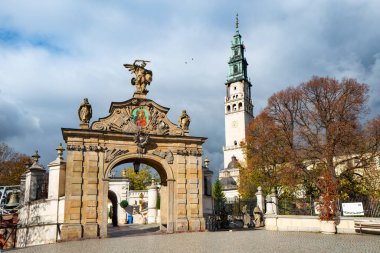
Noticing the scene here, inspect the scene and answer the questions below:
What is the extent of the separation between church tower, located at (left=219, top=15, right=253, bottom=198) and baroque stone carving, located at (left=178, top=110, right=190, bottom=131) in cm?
6228

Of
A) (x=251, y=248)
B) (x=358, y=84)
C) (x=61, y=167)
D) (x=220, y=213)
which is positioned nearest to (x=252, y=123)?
(x=358, y=84)

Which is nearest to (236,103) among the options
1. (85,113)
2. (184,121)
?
(184,121)

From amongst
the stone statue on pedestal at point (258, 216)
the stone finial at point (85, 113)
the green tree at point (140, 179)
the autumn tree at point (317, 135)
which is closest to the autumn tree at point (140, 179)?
the green tree at point (140, 179)

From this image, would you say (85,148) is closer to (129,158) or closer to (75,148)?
(75,148)

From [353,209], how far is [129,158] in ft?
43.0

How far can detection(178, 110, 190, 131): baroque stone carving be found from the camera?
23.3 metres

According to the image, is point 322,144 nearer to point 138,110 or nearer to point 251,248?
point 138,110

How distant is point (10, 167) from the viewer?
43500 millimetres

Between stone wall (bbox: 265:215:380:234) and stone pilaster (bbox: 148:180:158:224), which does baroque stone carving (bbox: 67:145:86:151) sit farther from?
stone pilaster (bbox: 148:180:158:224)

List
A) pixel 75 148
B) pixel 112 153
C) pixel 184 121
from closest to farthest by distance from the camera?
pixel 75 148 → pixel 112 153 → pixel 184 121

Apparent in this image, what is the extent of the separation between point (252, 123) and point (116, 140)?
2096 cm

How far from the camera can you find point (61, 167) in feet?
65.5

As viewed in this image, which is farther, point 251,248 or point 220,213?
point 220,213

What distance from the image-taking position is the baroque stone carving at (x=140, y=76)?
22859 mm
